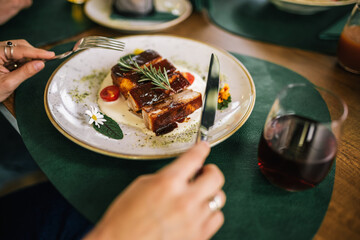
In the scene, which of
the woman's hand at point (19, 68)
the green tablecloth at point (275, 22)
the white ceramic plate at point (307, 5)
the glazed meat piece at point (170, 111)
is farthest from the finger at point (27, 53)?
the white ceramic plate at point (307, 5)

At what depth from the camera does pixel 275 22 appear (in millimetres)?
2072

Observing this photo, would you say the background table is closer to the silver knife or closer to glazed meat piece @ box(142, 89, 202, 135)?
the silver knife

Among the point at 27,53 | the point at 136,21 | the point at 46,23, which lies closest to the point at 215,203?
the point at 27,53

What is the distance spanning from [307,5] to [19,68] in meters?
1.92

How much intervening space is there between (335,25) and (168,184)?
1942 mm

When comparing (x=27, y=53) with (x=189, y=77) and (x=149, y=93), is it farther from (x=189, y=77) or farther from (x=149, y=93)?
(x=189, y=77)

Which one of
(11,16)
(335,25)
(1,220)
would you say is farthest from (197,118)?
(11,16)

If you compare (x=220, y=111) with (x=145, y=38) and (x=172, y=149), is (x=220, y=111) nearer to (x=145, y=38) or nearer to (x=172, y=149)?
(x=172, y=149)

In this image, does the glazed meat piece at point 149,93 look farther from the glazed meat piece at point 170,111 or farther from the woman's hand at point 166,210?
the woman's hand at point 166,210

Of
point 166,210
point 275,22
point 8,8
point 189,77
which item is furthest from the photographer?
point 275,22

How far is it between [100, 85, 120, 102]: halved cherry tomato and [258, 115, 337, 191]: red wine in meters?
0.79

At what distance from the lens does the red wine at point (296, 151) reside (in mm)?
815

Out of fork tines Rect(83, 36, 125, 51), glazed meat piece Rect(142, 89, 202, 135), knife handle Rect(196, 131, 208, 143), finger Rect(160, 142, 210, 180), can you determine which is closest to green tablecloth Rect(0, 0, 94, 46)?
fork tines Rect(83, 36, 125, 51)

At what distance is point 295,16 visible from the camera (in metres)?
2.13
